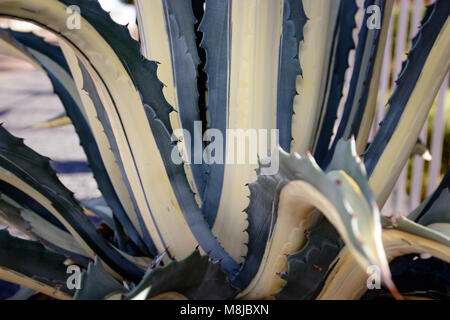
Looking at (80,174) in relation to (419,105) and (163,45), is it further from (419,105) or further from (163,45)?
(419,105)

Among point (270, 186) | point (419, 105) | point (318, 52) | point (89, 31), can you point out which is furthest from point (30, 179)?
point (419, 105)

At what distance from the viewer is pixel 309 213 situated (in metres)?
0.53

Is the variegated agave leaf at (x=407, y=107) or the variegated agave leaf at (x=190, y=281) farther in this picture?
the variegated agave leaf at (x=407, y=107)

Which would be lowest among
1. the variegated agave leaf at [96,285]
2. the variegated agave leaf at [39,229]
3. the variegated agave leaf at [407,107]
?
the variegated agave leaf at [39,229]

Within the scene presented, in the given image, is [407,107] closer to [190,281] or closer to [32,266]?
[190,281]

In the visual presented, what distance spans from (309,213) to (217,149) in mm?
181

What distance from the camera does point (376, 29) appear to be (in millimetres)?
749

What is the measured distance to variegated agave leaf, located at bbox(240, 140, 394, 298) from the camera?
1.11 feet

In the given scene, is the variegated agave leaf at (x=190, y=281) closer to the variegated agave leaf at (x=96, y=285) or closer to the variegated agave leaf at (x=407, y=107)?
the variegated agave leaf at (x=96, y=285)

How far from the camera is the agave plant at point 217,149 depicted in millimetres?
528

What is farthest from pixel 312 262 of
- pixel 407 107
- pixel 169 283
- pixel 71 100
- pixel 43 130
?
pixel 43 130

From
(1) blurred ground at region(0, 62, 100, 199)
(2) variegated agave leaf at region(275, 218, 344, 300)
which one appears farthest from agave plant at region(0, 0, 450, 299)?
(1) blurred ground at region(0, 62, 100, 199)

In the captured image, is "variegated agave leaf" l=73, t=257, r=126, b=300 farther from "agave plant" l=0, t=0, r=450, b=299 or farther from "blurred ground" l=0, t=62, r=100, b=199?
"blurred ground" l=0, t=62, r=100, b=199

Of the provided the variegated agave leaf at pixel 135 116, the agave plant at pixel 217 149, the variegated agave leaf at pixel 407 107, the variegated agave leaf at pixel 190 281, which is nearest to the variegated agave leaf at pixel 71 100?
the agave plant at pixel 217 149
